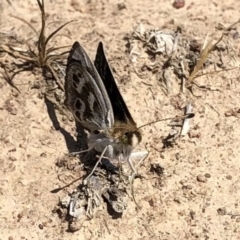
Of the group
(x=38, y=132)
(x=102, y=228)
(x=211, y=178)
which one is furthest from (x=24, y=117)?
(x=211, y=178)

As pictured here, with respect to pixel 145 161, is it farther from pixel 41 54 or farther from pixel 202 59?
pixel 41 54

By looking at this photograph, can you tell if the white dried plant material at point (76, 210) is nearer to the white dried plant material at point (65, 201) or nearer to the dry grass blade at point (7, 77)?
the white dried plant material at point (65, 201)

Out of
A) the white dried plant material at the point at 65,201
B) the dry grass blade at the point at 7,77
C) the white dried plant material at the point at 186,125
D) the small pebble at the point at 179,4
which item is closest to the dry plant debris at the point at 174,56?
the white dried plant material at the point at 186,125

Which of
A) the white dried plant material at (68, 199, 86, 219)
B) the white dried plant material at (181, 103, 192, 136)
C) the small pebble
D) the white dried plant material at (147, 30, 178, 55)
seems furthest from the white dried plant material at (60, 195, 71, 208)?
the small pebble

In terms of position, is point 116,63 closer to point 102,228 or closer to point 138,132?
point 138,132

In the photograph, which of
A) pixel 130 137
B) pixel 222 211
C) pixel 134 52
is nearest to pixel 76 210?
pixel 130 137

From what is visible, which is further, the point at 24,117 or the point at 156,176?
the point at 24,117

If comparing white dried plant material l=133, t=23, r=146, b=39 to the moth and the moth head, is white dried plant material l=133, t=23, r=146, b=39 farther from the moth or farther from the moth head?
the moth head
